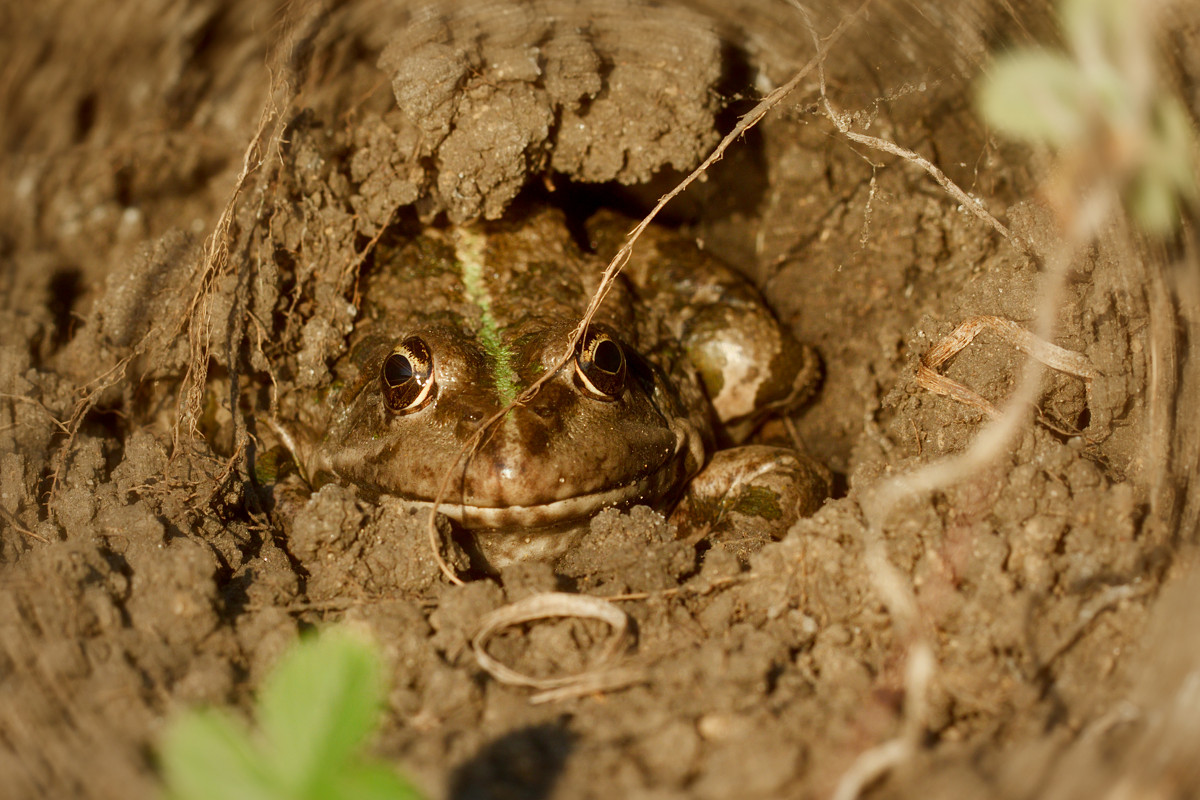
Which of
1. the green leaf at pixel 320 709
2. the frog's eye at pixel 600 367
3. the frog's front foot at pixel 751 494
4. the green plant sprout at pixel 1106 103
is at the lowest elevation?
the frog's front foot at pixel 751 494

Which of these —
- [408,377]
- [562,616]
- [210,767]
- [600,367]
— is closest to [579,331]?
[600,367]

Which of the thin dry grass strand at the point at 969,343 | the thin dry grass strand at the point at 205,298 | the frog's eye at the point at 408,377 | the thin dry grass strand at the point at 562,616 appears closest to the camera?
the thin dry grass strand at the point at 562,616

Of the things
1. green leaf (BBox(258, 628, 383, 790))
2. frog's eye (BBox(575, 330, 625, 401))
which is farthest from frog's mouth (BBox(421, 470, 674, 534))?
green leaf (BBox(258, 628, 383, 790))

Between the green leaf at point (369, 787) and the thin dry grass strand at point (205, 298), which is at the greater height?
the green leaf at point (369, 787)

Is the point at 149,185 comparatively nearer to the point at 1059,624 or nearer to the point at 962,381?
the point at 962,381

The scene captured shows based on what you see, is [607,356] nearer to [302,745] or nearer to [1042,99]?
[1042,99]

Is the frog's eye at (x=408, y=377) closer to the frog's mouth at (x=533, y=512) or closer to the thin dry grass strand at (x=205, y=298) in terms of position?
the frog's mouth at (x=533, y=512)

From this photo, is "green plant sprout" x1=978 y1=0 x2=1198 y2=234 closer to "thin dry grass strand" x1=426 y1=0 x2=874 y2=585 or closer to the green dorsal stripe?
"thin dry grass strand" x1=426 y1=0 x2=874 y2=585

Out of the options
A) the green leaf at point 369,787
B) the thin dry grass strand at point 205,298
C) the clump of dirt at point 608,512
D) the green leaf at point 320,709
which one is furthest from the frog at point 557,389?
the green leaf at point 369,787
